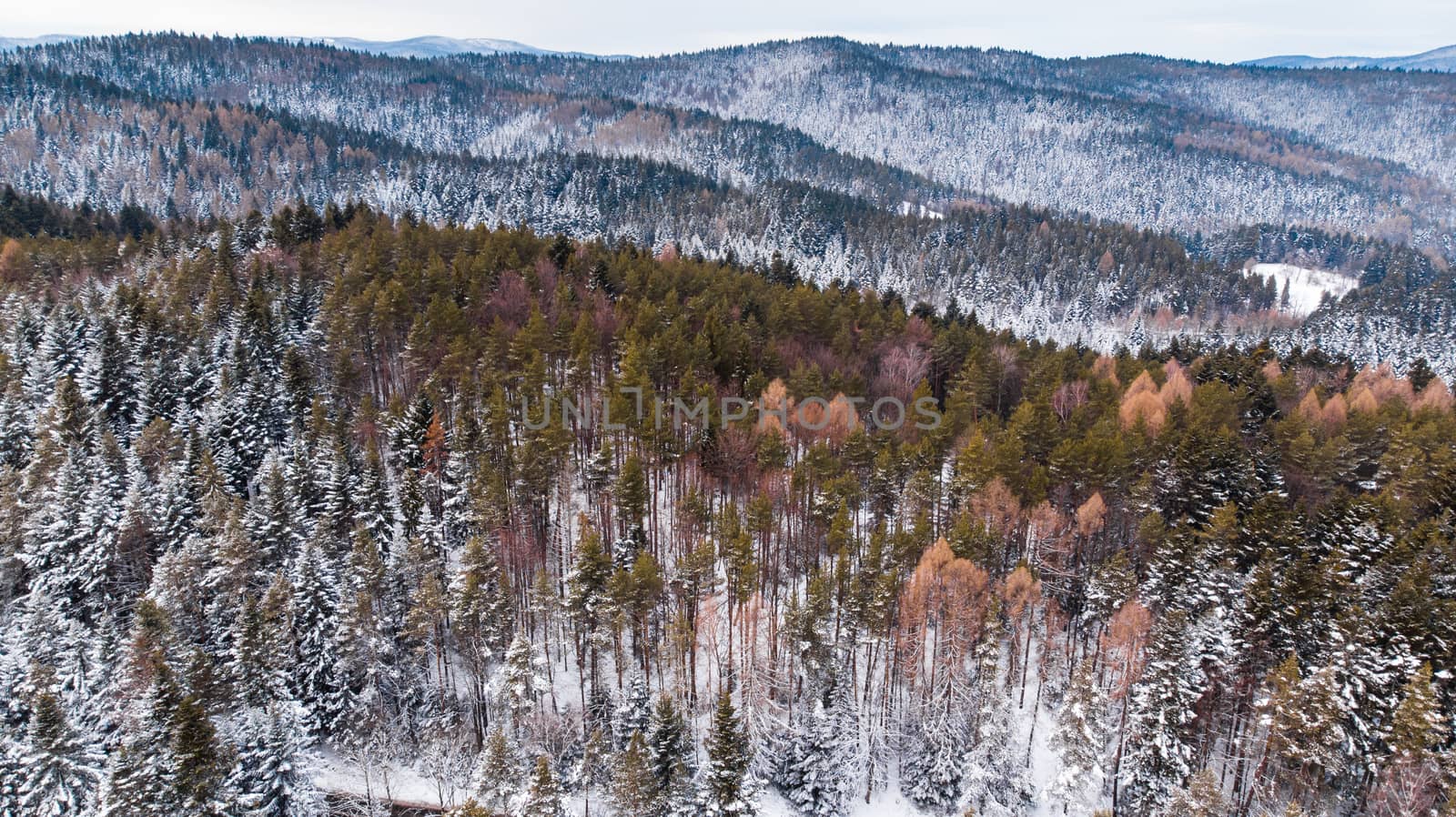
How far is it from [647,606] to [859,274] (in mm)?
131940

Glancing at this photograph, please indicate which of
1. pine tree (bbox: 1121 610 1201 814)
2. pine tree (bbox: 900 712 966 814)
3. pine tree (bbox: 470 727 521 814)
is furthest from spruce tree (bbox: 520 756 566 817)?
pine tree (bbox: 1121 610 1201 814)

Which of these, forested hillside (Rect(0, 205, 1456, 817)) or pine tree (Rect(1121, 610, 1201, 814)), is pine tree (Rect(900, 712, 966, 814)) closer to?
forested hillside (Rect(0, 205, 1456, 817))

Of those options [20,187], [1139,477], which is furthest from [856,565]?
[20,187]

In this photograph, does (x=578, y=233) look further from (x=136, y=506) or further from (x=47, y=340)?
(x=136, y=506)

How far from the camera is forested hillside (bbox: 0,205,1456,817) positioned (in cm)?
3569

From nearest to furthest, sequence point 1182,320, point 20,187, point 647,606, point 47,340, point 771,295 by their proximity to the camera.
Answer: point 647,606
point 47,340
point 771,295
point 1182,320
point 20,187

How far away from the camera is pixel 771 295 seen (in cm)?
7988

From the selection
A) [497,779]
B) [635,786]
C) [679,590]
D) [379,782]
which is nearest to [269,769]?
[379,782]

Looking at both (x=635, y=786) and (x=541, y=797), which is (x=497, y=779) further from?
(x=635, y=786)

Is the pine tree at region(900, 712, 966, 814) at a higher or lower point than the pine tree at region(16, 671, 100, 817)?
lower

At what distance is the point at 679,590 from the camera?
45.2 metres
